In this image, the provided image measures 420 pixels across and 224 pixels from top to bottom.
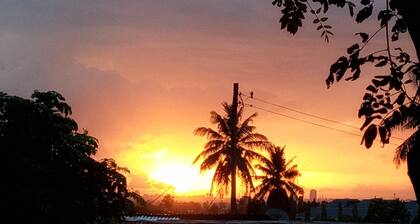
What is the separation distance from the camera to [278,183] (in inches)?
2389

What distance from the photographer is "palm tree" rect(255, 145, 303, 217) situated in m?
59.4

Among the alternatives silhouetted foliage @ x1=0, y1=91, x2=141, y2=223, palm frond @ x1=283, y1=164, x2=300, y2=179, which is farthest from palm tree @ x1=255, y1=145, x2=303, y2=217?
silhouetted foliage @ x1=0, y1=91, x2=141, y2=223

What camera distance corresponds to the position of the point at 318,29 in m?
4.32

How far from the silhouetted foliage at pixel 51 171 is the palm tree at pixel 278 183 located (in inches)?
1867

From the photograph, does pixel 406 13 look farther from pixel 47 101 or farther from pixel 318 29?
pixel 47 101

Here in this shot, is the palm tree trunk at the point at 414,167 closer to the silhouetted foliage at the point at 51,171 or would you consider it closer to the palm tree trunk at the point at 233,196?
the silhouetted foliage at the point at 51,171

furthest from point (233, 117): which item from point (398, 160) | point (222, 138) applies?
point (398, 160)

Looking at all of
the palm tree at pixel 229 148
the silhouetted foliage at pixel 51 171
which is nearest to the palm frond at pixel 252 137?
the palm tree at pixel 229 148

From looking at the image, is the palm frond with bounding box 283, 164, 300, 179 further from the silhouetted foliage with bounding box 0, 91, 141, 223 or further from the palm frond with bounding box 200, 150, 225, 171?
the silhouetted foliage with bounding box 0, 91, 141, 223

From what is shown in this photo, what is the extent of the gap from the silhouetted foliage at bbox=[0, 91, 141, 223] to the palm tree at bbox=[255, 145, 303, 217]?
47430 millimetres

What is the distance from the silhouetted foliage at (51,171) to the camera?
419 inches

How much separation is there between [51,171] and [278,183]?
50.8 metres

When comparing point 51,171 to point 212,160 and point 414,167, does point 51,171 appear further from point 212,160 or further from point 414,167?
point 212,160

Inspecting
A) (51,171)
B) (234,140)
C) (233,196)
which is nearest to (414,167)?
(51,171)
